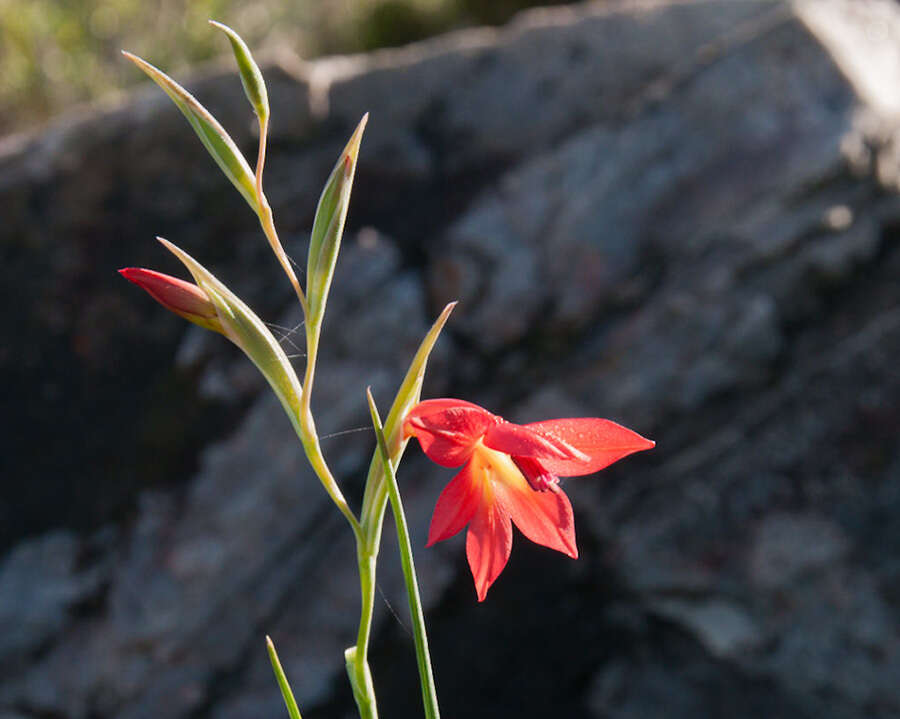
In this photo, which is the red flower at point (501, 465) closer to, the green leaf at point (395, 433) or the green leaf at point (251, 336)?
the green leaf at point (395, 433)

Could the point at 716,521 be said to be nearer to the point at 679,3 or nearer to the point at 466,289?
the point at 466,289

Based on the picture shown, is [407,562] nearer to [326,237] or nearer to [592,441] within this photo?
[592,441]

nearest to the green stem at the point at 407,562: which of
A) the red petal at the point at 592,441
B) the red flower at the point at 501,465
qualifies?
the red flower at the point at 501,465

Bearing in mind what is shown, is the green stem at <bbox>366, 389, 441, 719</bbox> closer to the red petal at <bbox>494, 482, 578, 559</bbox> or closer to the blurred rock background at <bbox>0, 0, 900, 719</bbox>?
the red petal at <bbox>494, 482, 578, 559</bbox>

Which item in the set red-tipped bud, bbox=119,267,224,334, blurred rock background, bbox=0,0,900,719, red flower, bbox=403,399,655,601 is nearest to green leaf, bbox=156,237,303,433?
red-tipped bud, bbox=119,267,224,334

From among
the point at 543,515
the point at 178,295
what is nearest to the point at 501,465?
the point at 543,515

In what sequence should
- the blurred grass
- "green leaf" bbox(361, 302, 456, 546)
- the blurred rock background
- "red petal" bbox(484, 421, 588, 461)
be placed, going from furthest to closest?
the blurred grass → the blurred rock background → "green leaf" bbox(361, 302, 456, 546) → "red petal" bbox(484, 421, 588, 461)
